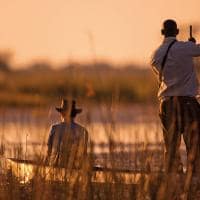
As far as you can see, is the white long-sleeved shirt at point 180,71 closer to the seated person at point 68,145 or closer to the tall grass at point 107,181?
the seated person at point 68,145

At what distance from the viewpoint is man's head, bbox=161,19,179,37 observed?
38.2 ft

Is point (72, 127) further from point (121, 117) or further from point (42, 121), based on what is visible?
point (121, 117)

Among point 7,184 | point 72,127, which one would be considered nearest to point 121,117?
point 72,127

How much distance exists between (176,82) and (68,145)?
1432 mm

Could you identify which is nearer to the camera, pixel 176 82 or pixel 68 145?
pixel 68 145

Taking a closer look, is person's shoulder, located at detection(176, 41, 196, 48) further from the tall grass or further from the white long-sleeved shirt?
the tall grass

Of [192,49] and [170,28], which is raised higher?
[170,28]

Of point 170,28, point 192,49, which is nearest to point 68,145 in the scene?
point 192,49

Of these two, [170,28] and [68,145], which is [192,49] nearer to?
[170,28]

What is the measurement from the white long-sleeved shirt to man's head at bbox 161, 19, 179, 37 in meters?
0.14

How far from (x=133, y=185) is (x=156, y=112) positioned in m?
1.88

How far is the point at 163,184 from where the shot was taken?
9.14m

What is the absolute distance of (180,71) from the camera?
11.5 meters

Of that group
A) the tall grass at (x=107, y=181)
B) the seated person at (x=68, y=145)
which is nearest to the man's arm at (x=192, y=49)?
the seated person at (x=68, y=145)
